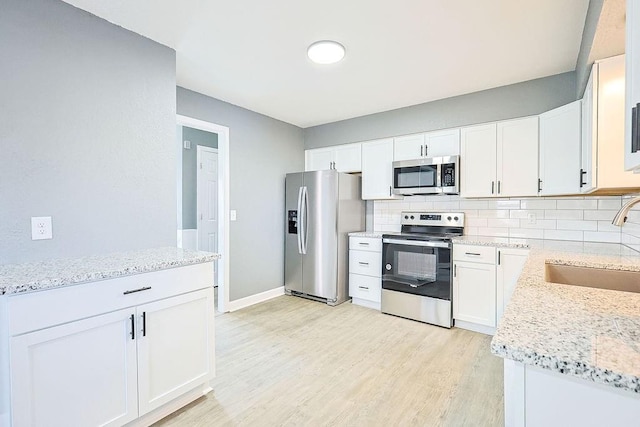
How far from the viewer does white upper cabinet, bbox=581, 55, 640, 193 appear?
1.85m

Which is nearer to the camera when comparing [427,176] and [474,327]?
[474,327]

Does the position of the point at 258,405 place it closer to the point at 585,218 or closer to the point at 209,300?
the point at 209,300

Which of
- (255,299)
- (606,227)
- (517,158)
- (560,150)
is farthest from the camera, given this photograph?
(255,299)

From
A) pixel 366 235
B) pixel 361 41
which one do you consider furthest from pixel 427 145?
pixel 361 41

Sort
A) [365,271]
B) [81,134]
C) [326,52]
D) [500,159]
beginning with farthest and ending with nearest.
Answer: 1. [365,271]
2. [500,159]
3. [326,52]
4. [81,134]

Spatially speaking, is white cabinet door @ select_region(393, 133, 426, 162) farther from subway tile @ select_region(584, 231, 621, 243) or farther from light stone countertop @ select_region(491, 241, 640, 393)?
light stone countertop @ select_region(491, 241, 640, 393)

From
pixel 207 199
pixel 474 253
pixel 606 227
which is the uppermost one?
pixel 207 199

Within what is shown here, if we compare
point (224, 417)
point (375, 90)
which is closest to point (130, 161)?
point (224, 417)

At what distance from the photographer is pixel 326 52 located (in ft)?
7.62

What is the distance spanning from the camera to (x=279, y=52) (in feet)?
7.79

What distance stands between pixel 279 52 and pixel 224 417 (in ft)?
8.27

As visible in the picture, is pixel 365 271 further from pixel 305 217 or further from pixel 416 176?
pixel 416 176

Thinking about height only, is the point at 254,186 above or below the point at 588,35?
below

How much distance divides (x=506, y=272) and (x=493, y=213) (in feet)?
2.43
